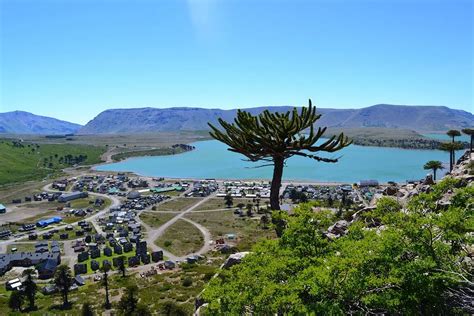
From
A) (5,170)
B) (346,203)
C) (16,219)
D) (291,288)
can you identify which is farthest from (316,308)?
(5,170)

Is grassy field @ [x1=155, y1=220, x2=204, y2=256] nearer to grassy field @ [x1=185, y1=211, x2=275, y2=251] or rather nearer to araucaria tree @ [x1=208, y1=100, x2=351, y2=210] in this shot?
grassy field @ [x1=185, y1=211, x2=275, y2=251]

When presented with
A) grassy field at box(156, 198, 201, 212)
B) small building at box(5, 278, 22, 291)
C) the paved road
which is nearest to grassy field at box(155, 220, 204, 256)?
the paved road

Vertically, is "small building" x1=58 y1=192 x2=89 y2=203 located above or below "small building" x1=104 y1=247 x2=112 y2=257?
above

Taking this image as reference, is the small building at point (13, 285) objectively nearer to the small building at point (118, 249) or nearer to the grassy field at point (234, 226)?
the small building at point (118, 249)

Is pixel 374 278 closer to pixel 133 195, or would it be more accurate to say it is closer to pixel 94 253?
pixel 94 253

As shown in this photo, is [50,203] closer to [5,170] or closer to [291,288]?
[5,170]

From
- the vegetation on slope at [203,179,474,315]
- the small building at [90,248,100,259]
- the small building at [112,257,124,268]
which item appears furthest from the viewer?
the small building at [90,248,100,259]
